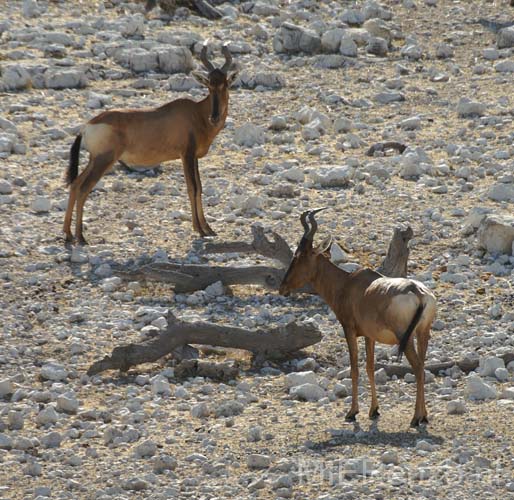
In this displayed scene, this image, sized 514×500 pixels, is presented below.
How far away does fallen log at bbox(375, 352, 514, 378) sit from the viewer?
39.4ft

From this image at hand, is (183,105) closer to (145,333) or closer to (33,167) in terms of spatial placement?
(33,167)

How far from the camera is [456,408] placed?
35.9 feet

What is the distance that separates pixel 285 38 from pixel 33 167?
270 inches

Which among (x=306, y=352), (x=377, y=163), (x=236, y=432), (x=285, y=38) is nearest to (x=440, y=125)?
(x=377, y=163)

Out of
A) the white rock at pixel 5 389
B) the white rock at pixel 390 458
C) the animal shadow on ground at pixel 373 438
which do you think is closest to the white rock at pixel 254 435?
the animal shadow on ground at pixel 373 438

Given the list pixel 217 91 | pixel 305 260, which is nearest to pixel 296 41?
pixel 217 91

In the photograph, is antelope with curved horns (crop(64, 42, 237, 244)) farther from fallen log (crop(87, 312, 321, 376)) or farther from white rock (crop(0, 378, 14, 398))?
white rock (crop(0, 378, 14, 398))

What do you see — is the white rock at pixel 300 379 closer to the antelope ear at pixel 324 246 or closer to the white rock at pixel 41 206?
the antelope ear at pixel 324 246

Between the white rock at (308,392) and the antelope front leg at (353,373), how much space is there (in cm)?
51

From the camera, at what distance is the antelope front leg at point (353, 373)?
1093 centimetres

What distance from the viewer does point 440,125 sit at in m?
20.0

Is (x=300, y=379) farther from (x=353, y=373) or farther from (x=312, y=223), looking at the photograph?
(x=312, y=223)

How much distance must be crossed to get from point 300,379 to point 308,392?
233 millimetres

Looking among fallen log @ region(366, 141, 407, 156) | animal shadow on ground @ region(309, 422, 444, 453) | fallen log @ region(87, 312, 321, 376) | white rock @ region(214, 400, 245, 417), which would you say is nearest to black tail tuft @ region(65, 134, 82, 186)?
fallen log @ region(87, 312, 321, 376)
